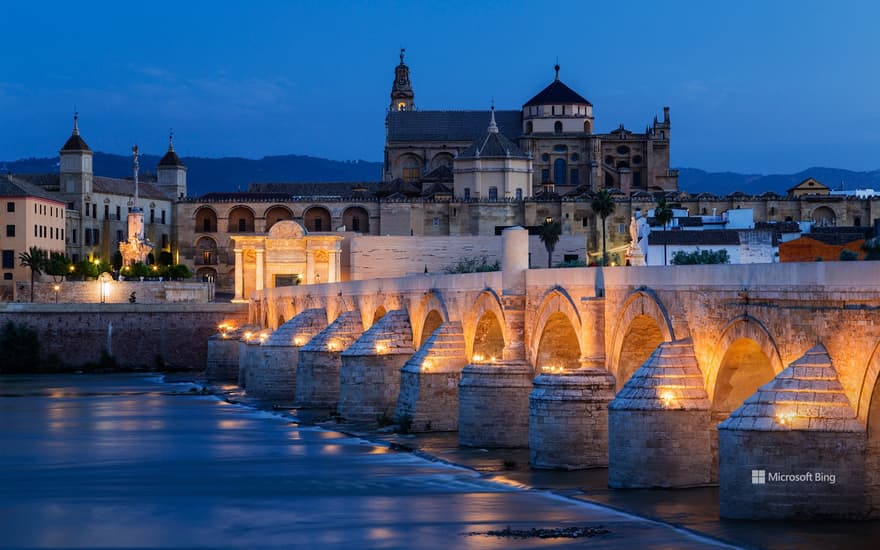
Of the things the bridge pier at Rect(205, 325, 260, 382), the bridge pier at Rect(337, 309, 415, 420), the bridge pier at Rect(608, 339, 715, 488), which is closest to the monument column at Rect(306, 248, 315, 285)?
the bridge pier at Rect(205, 325, 260, 382)

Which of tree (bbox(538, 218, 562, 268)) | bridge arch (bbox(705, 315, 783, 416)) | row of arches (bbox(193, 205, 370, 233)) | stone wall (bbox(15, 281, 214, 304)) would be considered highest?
row of arches (bbox(193, 205, 370, 233))

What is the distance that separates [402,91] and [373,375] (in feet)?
330

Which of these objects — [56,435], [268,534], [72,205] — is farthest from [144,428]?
[72,205]

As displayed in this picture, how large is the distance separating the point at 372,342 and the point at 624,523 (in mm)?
17925

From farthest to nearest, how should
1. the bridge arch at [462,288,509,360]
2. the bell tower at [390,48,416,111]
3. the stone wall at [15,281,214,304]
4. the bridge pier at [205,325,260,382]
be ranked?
the bell tower at [390,48,416,111], the stone wall at [15,281,214,304], the bridge pier at [205,325,260,382], the bridge arch at [462,288,509,360]

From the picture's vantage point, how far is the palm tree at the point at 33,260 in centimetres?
8206

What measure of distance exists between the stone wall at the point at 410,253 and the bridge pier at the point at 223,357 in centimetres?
2502

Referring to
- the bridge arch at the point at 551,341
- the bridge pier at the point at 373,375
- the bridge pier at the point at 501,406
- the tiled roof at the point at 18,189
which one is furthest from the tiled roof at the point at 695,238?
the tiled roof at the point at 18,189

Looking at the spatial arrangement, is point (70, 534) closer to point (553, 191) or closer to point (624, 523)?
point (624, 523)

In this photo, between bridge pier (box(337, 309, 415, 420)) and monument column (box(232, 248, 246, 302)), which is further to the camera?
monument column (box(232, 248, 246, 302))

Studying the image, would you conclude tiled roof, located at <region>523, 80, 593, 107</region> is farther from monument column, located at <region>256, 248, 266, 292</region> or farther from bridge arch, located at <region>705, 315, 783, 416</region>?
bridge arch, located at <region>705, 315, 783, 416</region>

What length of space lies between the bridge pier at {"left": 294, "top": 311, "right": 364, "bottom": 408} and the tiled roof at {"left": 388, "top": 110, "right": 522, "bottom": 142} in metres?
67.7

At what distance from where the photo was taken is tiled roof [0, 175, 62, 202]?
89.6 meters

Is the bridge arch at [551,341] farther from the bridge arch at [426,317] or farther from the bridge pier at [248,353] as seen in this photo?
the bridge pier at [248,353]
